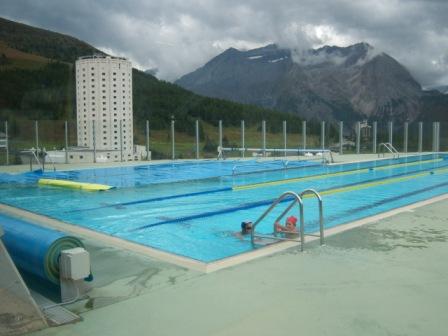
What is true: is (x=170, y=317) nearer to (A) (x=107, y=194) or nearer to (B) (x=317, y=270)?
(B) (x=317, y=270)

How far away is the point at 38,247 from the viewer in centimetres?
340

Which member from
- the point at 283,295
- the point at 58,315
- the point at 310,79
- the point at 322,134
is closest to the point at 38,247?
the point at 58,315

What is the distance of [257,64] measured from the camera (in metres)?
95.8

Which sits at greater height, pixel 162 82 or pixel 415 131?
pixel 162 82

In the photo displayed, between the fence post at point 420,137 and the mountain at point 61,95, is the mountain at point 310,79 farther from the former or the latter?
the fence post at point 420,137

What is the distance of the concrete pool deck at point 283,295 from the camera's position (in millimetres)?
2793

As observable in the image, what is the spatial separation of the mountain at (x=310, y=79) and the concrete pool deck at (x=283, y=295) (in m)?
58.2

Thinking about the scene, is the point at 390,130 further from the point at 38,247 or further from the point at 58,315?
the point at 58,315

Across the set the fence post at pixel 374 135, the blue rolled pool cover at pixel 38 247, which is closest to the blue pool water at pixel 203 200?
the blue rolled pool cover at pixel 38 247

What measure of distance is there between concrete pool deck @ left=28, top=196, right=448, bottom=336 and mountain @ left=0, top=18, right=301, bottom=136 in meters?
16.5

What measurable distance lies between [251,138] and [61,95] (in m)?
11.8

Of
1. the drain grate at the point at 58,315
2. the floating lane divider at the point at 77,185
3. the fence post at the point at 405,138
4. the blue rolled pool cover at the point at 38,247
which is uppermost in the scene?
the fence post at the point at 405,138

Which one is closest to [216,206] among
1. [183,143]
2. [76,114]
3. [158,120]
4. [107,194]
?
[107,194]

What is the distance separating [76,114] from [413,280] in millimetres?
24242
